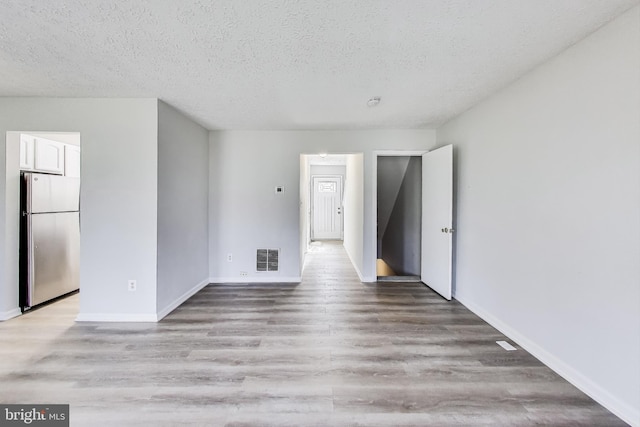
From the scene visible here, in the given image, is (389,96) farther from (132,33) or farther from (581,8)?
(132,33)

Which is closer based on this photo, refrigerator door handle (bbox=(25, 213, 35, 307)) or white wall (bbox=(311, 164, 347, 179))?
refrigerator door handle (bbox=(25, 213, 35, 307))

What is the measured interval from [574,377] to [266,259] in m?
3.32

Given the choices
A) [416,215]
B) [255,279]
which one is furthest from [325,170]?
[255,279]

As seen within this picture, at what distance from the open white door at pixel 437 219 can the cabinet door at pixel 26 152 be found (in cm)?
464

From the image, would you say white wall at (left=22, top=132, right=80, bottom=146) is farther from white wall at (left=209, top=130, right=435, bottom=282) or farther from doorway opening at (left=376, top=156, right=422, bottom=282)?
doorway opening at (left=376, top=156, right=422, bottom=282)

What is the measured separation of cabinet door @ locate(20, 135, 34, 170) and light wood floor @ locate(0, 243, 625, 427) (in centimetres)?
155

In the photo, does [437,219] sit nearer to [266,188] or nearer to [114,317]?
[266,188]

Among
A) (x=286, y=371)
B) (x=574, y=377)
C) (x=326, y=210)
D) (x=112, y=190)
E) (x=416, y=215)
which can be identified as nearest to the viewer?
(x=574, y=377)

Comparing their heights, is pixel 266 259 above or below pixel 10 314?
above

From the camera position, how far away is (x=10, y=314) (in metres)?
2.68

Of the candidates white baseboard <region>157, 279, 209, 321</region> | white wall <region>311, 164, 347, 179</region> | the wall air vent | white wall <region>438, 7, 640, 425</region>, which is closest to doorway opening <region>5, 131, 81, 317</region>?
white baseboard <region>157, 279, 209, 321</region>

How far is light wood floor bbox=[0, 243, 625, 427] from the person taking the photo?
1497 millimetres

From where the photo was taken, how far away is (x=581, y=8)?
1408 millimetres
